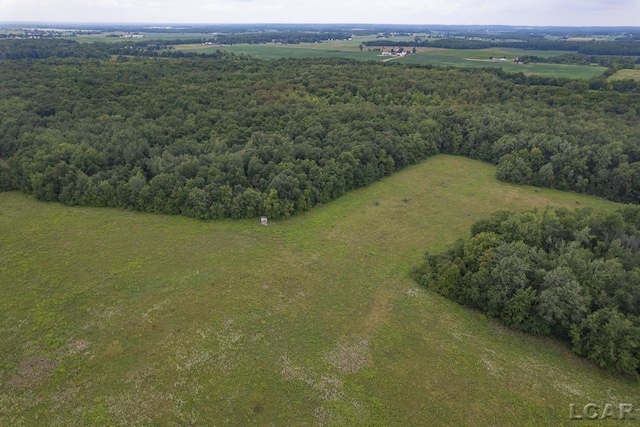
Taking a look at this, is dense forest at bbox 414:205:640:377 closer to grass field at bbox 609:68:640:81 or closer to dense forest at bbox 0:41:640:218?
dense forest at bbox 0:41:640:218

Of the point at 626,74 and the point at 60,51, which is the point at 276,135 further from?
the point at 60,51

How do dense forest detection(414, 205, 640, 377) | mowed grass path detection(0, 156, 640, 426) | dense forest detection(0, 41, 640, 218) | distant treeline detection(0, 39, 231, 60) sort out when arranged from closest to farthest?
mowed grass path detection(0, 156, 640, 426)
dense forest detection(414, 205, 640, 377)
dense forest detection(0, 41, 640, 218)
distant treeline detection(0, 39, 231, 60)

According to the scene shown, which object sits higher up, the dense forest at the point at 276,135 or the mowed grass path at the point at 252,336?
the dense forest at the point at 276,135

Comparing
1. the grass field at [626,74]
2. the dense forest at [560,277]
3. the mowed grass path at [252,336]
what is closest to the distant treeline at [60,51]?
the mowed grass path at [252,336]

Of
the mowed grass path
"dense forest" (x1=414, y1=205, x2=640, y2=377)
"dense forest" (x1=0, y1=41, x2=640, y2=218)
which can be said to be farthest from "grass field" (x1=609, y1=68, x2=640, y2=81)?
the mowed grass path

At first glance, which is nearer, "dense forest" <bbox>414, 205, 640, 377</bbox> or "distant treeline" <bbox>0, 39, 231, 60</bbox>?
"dense forest" <bbox>414, 205, 640, 377</bbox>

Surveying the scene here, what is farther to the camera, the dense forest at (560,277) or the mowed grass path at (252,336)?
the dense forest at (560,277)

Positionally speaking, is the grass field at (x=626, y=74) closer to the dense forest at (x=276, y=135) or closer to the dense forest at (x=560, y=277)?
the dense forest at (x=276, y=135)

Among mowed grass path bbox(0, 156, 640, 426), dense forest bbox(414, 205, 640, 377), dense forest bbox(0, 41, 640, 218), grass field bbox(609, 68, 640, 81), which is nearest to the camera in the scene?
mowed grass path bbox(0, 156, 640, 426)
